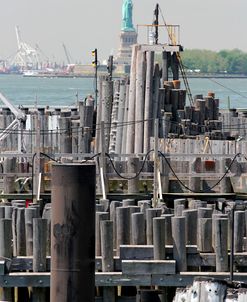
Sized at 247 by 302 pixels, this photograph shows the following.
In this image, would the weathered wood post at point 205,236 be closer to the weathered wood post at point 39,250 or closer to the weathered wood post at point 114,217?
the weathered wood post at point 114,217

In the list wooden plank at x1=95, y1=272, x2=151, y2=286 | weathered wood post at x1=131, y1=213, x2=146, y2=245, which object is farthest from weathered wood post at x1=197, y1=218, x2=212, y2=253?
wooden plank at x1=95, y1=272, x2=151, y2=286

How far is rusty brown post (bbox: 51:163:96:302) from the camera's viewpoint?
13.5 meters

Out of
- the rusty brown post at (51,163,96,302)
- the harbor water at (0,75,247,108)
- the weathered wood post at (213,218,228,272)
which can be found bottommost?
the harbor water at (0,75,247,108)

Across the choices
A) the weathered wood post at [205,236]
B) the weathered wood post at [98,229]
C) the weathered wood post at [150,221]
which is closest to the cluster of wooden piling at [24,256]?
the weathered wood post at [98,229]

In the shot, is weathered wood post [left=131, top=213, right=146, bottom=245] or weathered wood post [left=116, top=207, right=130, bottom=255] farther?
weathered wood post [left=116, top=207, right=130, bottom=255]

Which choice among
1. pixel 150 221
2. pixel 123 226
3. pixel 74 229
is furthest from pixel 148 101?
pixel 74 229

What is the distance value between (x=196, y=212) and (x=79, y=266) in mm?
5853

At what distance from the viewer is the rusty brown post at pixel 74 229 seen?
44.1 feet

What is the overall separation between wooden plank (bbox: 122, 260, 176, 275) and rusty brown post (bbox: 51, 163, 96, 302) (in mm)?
4678

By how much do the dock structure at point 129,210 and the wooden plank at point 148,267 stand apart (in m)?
0.01

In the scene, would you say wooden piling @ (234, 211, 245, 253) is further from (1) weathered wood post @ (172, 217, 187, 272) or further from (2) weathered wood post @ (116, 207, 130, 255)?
(2) weathered wood post @ (116, 207, 130, 255)

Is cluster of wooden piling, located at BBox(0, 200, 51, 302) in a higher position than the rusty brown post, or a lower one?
lower

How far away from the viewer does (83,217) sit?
1346cm

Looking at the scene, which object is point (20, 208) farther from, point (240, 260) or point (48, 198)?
point (48, 198)
